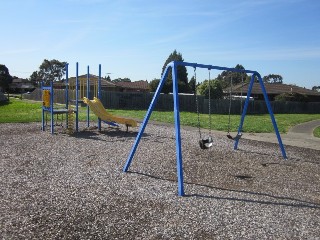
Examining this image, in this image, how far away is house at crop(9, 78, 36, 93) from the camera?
3733 inches

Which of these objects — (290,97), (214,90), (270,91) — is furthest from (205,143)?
(270,91)

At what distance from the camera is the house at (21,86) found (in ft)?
311

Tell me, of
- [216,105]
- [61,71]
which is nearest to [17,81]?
[61,71]

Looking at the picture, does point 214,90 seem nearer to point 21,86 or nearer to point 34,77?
point 21,86

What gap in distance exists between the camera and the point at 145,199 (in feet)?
18.4

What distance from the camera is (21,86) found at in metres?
98.8

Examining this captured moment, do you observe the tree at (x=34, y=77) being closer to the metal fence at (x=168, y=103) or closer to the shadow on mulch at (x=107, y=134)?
the metal fence at (x=168, y=103)

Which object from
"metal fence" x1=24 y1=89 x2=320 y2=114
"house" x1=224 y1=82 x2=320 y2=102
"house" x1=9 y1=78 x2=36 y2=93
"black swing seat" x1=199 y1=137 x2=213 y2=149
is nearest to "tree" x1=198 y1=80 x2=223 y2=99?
"metal fence" x1=24 y1=89 x2=320 y2=114

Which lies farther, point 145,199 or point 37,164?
point 37,164

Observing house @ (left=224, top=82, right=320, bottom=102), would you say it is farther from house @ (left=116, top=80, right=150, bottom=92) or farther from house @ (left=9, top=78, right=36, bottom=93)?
house @ (left=9, top=78, right=36, bottom=93)

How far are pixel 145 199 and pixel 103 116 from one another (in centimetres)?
857

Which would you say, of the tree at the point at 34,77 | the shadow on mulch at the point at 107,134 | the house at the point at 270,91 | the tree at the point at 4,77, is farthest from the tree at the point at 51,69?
the shadow on mulch at the point at 107,134

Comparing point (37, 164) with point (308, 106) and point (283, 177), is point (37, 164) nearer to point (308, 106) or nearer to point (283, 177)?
point (283, 177)

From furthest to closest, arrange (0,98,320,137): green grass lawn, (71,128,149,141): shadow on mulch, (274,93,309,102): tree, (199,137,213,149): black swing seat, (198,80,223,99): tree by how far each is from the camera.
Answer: (274,93,309,102): tree
(198,80,223,99): tree
(0,98,320,137): green grass lawn
(71,128,149,141): shadow on mulch
(199,137,213,149): black swing seat
